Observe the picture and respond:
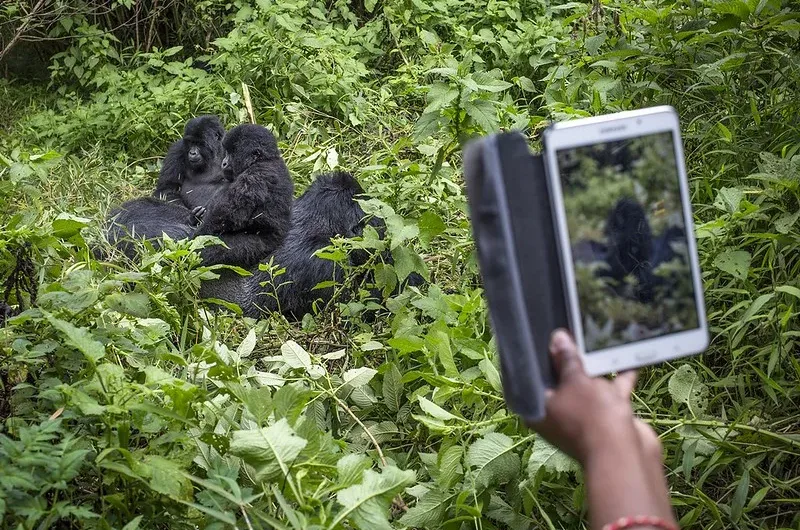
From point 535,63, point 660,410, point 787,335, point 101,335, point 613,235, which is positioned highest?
point 535,63

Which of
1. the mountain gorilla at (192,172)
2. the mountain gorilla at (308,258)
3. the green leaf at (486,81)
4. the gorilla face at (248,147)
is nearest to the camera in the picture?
the green leaf at (486,81)

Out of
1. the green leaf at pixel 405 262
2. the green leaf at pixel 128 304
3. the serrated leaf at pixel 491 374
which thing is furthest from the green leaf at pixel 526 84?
the green leaf at pixel 128 304

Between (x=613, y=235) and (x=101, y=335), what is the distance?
4.68 feet

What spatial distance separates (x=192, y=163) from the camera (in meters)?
4.55

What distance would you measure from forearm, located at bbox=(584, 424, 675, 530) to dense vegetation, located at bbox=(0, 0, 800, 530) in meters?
0.77

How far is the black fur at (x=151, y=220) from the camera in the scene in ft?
12.8

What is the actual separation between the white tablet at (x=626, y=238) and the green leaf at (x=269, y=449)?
0.84 meters

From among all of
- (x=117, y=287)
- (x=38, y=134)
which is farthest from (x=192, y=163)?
(x=117, y=287)

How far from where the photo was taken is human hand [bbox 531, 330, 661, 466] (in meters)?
1.07

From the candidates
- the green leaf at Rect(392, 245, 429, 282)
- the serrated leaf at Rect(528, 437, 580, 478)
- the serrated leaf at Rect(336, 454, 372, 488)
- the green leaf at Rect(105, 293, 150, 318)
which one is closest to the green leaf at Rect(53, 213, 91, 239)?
the green leaf at Rect(105, 293, 150, 318)

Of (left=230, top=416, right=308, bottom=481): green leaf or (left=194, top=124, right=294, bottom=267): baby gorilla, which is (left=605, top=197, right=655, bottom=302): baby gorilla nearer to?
(left=230, top=416, right=308, bottom=481): green leaf

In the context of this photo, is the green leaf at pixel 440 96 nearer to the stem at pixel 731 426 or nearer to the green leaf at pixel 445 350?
the green leaf at pixel 445 350

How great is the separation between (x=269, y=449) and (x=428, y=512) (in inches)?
17.7

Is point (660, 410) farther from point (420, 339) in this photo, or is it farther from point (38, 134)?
point (38, 134)
